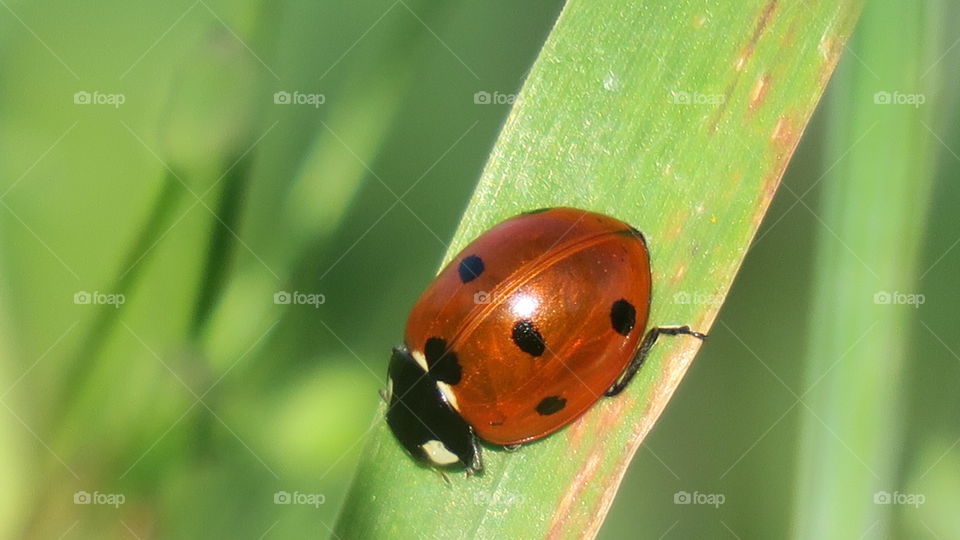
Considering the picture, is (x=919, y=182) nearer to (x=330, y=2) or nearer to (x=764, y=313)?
(x=764, y=313)

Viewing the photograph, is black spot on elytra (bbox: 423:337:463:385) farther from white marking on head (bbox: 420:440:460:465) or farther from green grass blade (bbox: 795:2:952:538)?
green grass blade (bbox: 795:2:952:538)

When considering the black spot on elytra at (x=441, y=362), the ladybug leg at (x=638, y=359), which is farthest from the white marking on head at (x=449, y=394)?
the ladybug leg at (x=638, y=359)

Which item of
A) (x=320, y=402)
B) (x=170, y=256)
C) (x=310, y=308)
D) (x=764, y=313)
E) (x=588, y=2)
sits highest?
(x=588, y=2)

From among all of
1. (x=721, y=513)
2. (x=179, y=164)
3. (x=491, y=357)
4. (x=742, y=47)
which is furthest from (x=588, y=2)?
(x=721, y=513)

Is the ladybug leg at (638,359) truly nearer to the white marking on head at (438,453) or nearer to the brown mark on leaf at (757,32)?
the white marking on head at (438,453)

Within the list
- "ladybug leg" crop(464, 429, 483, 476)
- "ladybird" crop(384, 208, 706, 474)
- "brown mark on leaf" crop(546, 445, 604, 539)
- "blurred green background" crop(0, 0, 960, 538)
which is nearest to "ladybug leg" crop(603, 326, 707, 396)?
"ladybird" crop(384, 208, 706, 474)

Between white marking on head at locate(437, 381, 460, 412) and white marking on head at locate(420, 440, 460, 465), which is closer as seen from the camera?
white marking on head at locate(420, 440, 460, 465)
